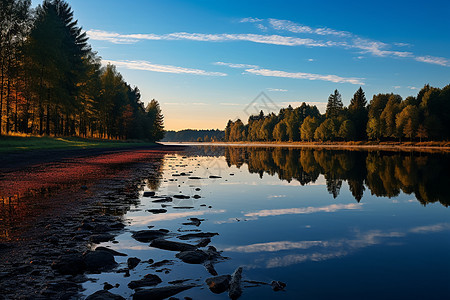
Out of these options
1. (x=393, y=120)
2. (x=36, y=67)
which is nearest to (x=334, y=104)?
(x=393, y=120)

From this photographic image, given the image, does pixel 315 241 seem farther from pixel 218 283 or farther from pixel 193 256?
pixel 218 283

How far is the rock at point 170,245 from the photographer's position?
27.0 ft

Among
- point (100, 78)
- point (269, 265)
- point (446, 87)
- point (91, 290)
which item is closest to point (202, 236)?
point (269, 265)

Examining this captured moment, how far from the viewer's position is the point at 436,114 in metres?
104

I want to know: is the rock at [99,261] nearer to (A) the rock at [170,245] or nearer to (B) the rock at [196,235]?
(A) the rock at [170,245]

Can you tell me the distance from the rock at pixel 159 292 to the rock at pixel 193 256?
1.38 m

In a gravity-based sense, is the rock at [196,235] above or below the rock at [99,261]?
below

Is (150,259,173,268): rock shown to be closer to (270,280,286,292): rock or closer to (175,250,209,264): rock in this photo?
(175,250,209,264): rock

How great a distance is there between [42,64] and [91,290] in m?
54.5

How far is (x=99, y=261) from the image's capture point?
6934mm

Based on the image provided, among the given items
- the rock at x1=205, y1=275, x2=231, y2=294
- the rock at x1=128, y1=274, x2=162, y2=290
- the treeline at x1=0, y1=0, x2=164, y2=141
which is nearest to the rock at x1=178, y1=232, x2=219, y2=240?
the rock at x1=128, y1=274, x2=162, y2=290

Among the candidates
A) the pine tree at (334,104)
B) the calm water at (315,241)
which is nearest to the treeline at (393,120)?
the pine tree at (334,104)

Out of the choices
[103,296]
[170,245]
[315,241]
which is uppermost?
[103,296]

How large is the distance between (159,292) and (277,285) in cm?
238
